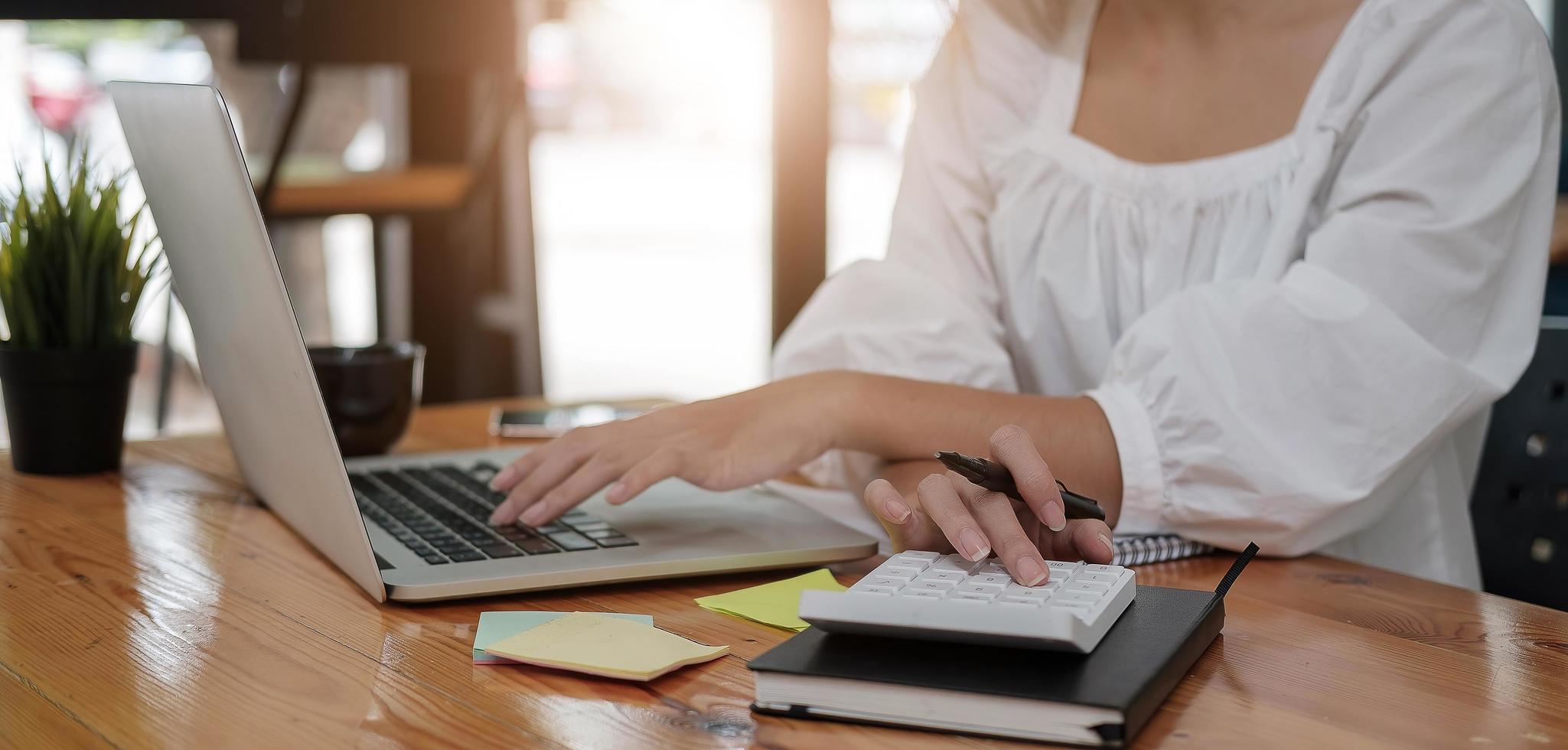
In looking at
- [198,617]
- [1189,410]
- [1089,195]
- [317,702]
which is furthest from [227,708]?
[1089,195]

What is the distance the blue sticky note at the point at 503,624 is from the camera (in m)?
0.61

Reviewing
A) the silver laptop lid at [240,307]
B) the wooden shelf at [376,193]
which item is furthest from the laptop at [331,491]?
the wooden shelf at [376,193]

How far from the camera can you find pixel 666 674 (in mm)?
590

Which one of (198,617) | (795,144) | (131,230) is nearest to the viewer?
(198,617)

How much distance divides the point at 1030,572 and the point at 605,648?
7.4 inches

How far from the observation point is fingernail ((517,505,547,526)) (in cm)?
81

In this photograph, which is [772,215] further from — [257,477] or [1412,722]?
[1412,722]

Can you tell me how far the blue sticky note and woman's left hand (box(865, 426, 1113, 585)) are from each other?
0.15m

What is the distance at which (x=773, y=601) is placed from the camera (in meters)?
0.71

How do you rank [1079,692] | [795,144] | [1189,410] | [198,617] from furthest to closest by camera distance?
[795,144]
[1189,410]
[198,617]
[1079,692]

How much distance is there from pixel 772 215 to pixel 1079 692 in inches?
84.6

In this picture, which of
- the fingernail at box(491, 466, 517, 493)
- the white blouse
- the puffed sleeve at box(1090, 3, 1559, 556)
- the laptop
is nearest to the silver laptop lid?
the laptop

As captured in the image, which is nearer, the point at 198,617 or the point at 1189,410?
the point at 198,617

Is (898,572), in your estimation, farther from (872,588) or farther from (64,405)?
(64,405)
